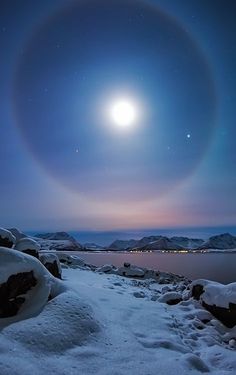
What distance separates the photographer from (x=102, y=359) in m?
7.89

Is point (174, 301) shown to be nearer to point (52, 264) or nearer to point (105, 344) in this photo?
point (52, 264)

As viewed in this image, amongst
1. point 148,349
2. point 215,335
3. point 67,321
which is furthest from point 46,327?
point 215,335

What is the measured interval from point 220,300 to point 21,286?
948 cm

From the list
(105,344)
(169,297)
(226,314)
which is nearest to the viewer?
(105,344)

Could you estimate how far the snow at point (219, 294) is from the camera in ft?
48.1

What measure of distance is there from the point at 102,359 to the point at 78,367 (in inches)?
32.9

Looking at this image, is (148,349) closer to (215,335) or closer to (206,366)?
(206,366)

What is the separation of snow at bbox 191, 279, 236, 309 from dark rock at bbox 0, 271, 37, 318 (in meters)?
8.93

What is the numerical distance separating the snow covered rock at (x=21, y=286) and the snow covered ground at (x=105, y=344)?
1.67ft

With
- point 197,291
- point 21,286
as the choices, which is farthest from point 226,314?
point 21,286

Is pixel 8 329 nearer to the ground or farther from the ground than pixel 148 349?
farther from the ground

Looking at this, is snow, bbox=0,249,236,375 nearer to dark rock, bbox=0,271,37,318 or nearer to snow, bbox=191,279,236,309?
dark rock, bbox=0,271,37,318

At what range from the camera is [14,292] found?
33.0 ft

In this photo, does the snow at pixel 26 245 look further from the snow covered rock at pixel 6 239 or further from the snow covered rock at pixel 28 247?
the snow covered rock at pixel 6 239
